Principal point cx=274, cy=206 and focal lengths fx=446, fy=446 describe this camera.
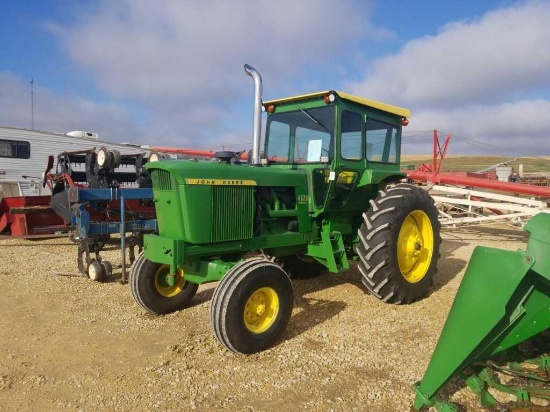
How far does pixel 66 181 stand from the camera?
30.9ft

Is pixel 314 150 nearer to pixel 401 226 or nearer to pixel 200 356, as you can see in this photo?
pixel 401 226

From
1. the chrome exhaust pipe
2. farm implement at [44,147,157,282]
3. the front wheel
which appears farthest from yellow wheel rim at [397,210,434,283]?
farm implement at [44,147,157,282]

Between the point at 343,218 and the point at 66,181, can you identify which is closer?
the point at 343,218

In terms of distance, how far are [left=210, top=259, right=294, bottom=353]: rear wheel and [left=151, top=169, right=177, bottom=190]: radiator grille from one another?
0.98 m

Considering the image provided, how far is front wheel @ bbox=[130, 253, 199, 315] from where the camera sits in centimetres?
471

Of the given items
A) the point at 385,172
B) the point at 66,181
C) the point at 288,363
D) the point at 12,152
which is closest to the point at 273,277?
the point at 288,363

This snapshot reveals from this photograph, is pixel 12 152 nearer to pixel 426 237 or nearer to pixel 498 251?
pixel 426 237

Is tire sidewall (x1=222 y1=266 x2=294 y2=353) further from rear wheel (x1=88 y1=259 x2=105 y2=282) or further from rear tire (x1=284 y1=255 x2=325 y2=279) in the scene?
rear wheel (x1=88 y1=259 x2=105 y2=282)

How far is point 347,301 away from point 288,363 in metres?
1.83

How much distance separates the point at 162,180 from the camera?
14.0 feet

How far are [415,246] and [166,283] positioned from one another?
2.95 meters

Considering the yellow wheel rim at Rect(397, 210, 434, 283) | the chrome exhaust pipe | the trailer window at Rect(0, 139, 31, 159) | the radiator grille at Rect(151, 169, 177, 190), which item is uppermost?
the chrome exhaust pipe

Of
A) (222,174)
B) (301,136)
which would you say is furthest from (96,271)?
(301,136)

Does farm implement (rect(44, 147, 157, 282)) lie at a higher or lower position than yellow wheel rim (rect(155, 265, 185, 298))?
higher
